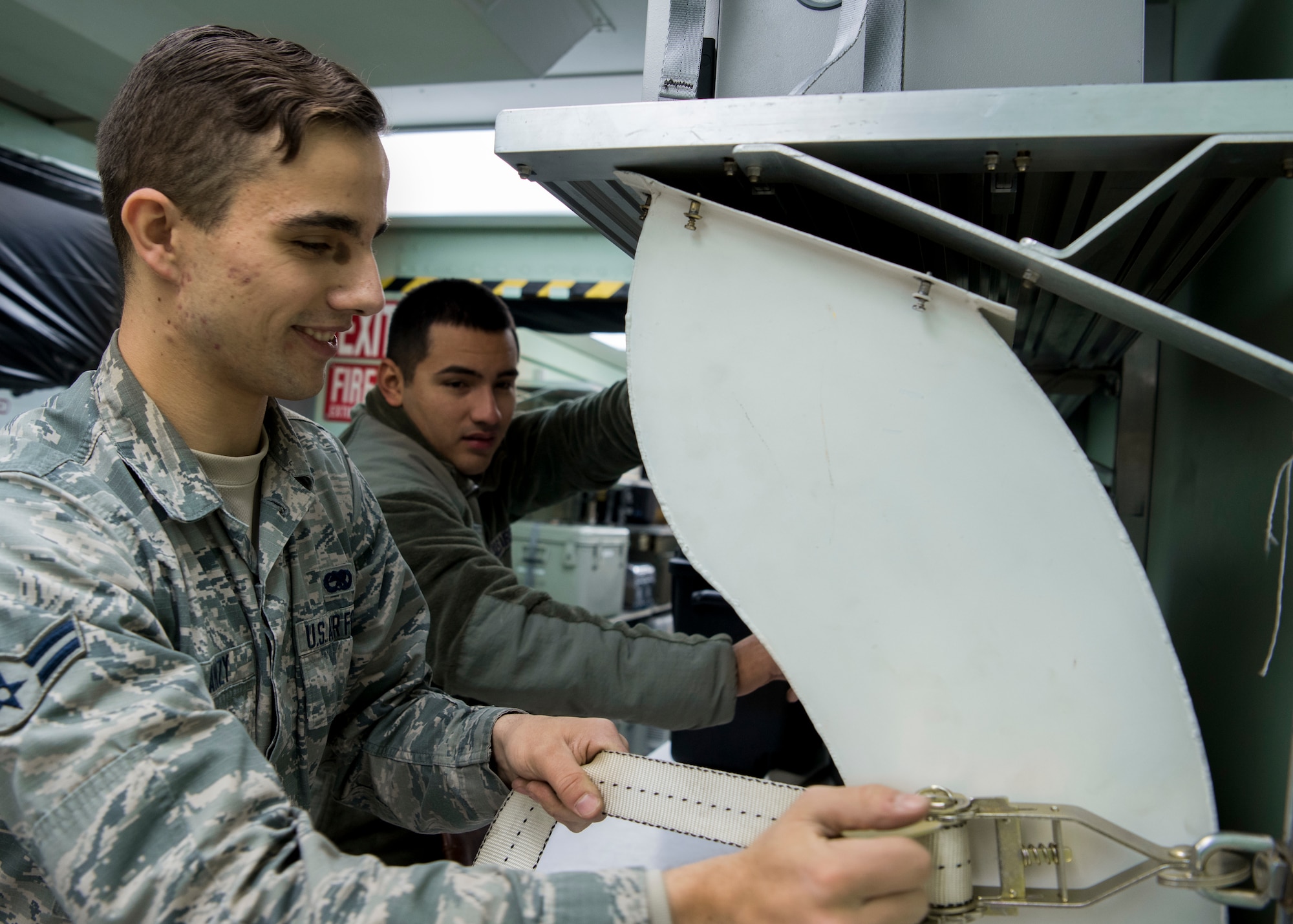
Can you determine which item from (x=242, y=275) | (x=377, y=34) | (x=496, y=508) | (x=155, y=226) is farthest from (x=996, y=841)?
(x=377, y=34)

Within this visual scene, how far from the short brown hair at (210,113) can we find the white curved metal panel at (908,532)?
0.35m

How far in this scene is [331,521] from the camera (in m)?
1.02

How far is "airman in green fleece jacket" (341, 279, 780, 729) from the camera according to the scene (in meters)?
1.21

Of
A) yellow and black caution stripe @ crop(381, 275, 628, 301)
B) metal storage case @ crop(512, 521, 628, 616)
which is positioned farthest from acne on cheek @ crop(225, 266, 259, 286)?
metal storage case @ crop(512, 521, 628, 616)

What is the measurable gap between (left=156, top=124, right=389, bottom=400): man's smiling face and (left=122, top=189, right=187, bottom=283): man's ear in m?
0.01

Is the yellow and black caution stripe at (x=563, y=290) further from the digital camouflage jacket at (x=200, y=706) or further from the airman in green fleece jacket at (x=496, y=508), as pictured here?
the digital camouflage jacket at (x=200, y=706)

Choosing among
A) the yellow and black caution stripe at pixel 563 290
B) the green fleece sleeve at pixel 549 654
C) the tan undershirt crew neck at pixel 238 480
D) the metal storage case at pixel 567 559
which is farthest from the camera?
the metal storage case at pixel 567 559

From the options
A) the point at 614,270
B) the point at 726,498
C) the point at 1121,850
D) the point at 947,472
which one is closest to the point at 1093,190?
the point at 947,472

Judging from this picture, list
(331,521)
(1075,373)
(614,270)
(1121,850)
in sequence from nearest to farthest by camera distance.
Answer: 1. (1121,850)
2. (331,521)
3. (1075,373)
4. (614,270)

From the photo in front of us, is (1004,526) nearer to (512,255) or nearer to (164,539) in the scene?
(164,539)

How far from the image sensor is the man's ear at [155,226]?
0.80 m

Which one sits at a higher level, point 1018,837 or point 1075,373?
point 1075,373

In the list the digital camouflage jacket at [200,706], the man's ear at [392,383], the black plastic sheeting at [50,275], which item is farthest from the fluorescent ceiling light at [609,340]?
the digital camouflage jacket at [200,706]

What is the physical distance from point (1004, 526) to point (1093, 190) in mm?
383
